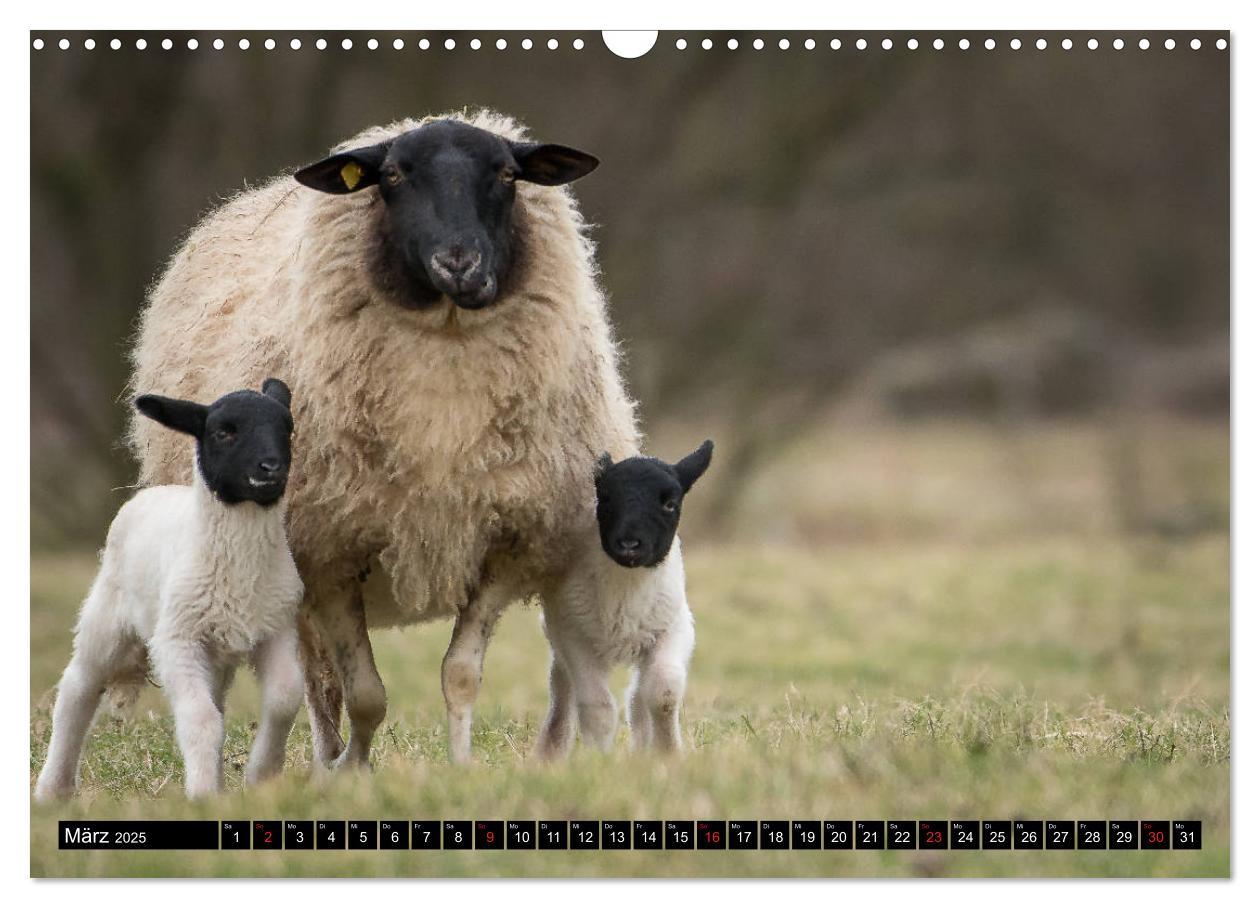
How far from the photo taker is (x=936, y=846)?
4.54 m

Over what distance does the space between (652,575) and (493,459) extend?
644 millimetres

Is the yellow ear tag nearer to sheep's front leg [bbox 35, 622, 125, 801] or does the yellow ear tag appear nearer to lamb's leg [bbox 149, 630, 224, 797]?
lamb's leg [bbox 149, 630, 224, 797]

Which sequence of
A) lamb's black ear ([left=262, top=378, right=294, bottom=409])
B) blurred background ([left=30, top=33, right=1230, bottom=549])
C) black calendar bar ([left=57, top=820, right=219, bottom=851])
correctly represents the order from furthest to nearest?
blurred background ([left=30, top=33, right=1230, bottom=549]) < lamb's black ear ([left=262, top=378, right=294, bottom=409]) < black calendar bar ([left=57, top=820, right=219, bottom=851])

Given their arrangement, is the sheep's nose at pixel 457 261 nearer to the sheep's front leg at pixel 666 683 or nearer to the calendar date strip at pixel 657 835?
the sheep's front leg at pixel 666 683

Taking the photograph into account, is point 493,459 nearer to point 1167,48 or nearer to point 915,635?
point 1167,48

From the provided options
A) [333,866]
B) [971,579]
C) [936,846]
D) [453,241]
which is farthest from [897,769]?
[971,579]

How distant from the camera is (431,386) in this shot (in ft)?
18.9

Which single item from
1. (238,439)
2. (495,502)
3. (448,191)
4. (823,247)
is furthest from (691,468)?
(823,247)

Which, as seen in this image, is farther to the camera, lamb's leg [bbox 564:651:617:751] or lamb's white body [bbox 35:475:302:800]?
lamb's leg [bbox 564:651:617:751]

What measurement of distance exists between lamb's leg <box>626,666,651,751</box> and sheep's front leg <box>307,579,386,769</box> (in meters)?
0.85

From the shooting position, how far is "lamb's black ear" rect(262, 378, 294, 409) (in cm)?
539

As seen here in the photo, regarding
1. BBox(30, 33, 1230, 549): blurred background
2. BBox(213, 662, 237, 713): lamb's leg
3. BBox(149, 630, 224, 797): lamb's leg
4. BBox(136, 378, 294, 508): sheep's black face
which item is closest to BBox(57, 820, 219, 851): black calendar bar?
BBox(149, 630, 224, 797): lamb's leg

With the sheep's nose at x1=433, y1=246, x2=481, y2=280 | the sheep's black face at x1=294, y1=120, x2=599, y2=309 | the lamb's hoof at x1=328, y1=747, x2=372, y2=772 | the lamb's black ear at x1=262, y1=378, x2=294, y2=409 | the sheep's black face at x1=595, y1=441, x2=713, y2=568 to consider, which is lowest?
the lamb's hoof at x1=328, y1=747, x2=372, y2=772

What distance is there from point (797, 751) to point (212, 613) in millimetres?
1757
